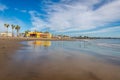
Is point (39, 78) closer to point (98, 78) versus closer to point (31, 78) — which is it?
point (31, 78)

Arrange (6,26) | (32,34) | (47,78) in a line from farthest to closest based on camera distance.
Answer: (32,34), (6,26), (47,78)

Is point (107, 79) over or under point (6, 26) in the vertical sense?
under

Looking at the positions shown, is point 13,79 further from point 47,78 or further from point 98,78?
point 98,78

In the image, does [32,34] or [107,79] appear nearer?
[107,79]

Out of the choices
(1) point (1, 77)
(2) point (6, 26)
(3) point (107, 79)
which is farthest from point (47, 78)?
(2) point (6, 26)

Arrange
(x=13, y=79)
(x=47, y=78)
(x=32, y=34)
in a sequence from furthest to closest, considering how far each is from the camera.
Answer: (x=32, y=34) < (x=47, y=78) < (x=13, y=79)

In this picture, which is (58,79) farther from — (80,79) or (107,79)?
(107,79)

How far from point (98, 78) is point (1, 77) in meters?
5.21

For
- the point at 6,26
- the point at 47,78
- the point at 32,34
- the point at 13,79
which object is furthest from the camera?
the point at 32,34

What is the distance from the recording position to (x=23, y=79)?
6.36 m

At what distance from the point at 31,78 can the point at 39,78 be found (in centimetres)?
42

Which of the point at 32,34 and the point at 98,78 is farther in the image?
the point at 32,34

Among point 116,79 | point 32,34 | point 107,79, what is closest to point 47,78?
point 107,79

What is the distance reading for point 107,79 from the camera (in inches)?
273
